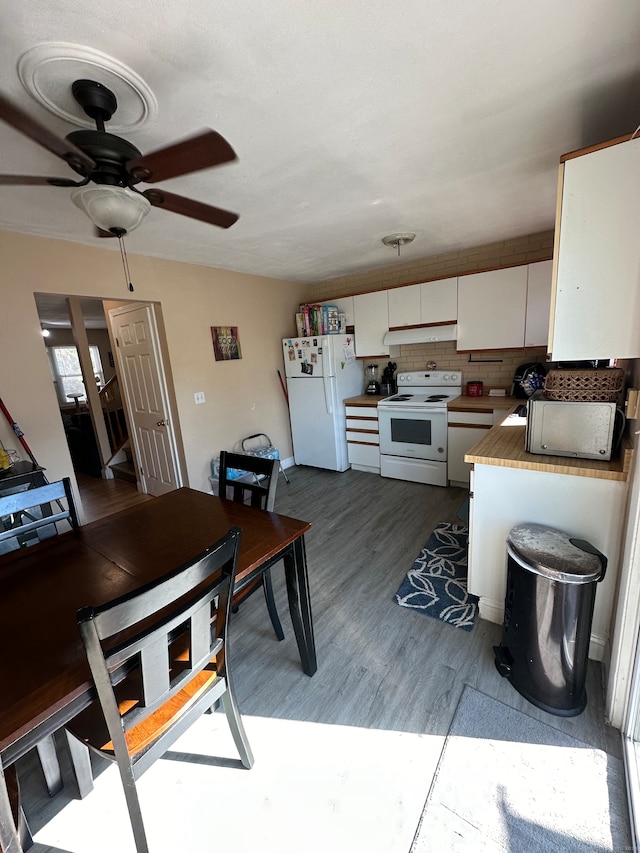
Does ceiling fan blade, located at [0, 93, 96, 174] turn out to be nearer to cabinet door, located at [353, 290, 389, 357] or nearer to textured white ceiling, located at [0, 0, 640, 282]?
textured white ceiling, located at [0, 0, 640, 282]

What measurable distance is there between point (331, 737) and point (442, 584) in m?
1.12

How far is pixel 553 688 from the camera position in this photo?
1.41 meters

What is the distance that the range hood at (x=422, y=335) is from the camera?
11.8ft

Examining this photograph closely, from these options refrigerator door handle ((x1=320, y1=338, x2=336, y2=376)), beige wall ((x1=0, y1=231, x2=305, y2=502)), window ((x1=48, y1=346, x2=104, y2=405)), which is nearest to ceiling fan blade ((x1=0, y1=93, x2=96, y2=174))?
beige wall ((x1=0, y1=231, x2=305, y2=502))

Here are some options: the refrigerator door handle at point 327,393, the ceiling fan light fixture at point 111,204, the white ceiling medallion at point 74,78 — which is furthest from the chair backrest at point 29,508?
the refrigerator door handle at point 327,393

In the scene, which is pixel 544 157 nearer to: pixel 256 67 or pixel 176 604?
pixel 256 67

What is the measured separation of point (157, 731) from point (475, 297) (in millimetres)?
3815

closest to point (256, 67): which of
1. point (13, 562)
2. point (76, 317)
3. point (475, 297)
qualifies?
point (13, 562)

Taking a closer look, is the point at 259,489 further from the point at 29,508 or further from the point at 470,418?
the point at 470,418

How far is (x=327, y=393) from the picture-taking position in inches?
161

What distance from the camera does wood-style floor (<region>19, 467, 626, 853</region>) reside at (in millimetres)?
1128

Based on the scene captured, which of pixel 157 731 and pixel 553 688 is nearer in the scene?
pixel 157 731

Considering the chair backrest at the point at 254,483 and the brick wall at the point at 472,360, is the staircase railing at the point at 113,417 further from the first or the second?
the brick wall at the point at 472,360

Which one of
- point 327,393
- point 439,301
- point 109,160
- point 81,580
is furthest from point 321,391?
point 81,580
